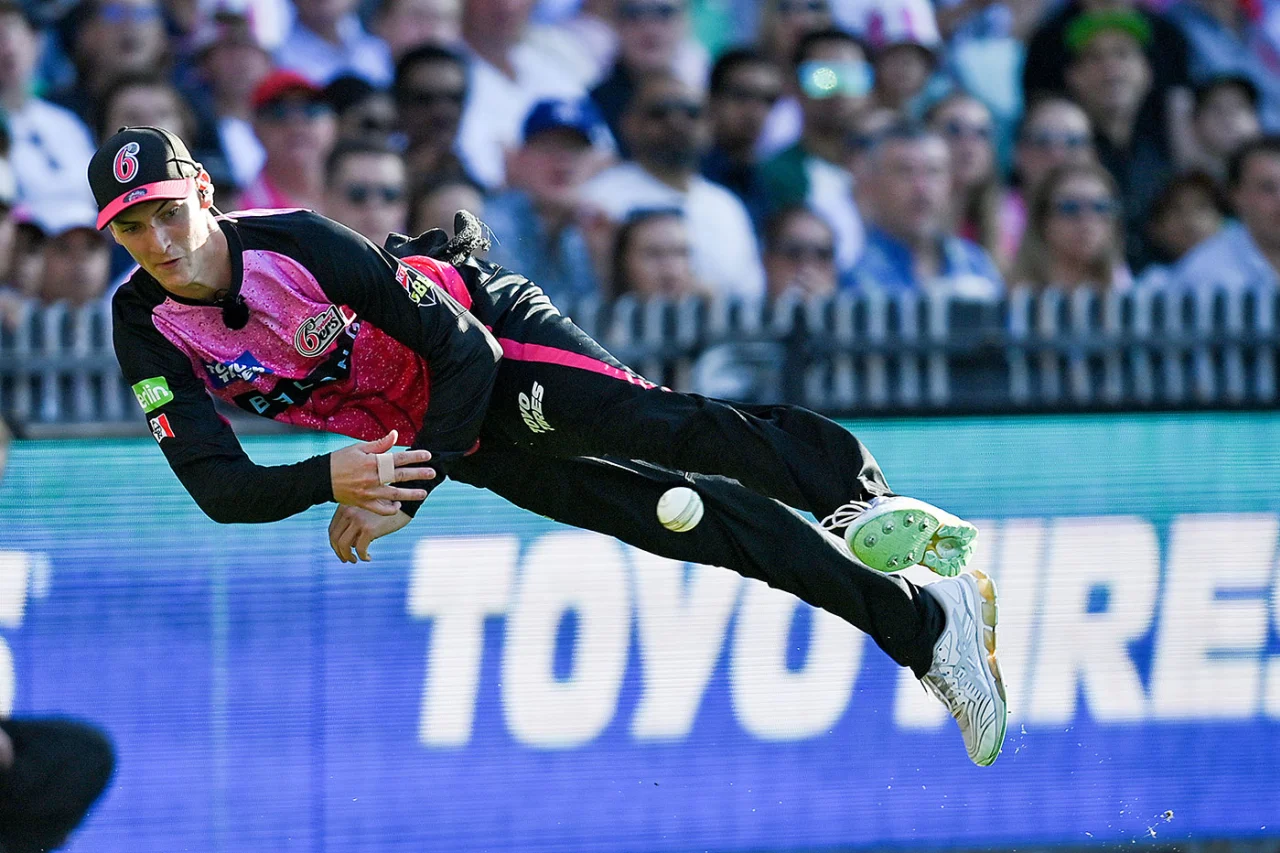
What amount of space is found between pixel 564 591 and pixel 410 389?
4.88ft

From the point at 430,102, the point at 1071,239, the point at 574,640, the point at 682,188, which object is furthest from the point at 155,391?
the point at 1071,239

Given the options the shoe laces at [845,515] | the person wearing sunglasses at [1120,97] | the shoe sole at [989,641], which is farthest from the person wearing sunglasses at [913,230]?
the shoe laces at [845,515]

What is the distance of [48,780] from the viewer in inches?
241

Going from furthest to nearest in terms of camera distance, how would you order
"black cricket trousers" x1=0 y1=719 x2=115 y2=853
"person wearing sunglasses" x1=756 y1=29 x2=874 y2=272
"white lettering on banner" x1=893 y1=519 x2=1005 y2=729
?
"person wearing sunglasses" x1=756 y1=29 x2=874 y2=272 < "white lettering on banner" x1=893 y1=519 x2=1005 y2=729 < "black cricket trousers" x1=0 y1=719 x2=115 y2=853

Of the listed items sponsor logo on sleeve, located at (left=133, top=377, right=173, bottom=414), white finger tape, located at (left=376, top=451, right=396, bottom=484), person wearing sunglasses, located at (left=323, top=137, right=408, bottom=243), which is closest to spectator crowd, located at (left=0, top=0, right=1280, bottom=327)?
person wearing sunglasses, located at (left=323, top=137, right=408, bottom=243)

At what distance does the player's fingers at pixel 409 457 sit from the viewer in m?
4.69

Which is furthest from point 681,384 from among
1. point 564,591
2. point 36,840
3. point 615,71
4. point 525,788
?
point 36,840

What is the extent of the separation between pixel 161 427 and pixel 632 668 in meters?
2.26

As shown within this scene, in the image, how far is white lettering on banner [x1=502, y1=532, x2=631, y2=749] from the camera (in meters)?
6.38

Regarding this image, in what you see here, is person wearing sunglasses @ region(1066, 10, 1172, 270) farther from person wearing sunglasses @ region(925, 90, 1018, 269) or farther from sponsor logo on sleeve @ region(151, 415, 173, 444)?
sponsor logo on sleeve @ region(151, 415, 173, 444)

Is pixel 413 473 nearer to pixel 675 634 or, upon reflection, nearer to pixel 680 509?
pixel 680 509

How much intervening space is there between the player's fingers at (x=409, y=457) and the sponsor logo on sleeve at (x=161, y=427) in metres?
0.67

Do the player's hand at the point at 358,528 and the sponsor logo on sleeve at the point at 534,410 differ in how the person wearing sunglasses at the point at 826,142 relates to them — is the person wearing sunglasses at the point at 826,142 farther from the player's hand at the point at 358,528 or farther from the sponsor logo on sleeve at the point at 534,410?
the player's hand at the point at 358,528

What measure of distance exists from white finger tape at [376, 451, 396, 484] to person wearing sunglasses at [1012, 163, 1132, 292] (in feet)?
14.6
